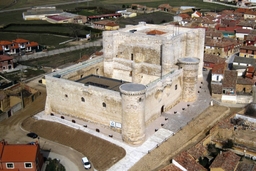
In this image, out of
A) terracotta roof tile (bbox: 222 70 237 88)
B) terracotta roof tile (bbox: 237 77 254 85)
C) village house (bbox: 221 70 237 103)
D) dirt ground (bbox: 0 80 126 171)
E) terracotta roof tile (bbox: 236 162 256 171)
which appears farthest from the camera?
terracotta roof tile (bbox: 237 77 254 85)

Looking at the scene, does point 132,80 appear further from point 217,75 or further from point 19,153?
point 19,153

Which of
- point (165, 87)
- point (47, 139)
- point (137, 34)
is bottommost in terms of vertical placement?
point (47, 139)

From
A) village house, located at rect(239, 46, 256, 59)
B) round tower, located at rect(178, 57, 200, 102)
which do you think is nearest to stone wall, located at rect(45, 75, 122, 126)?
round tower, located at rect(178, 57, 200, 102)

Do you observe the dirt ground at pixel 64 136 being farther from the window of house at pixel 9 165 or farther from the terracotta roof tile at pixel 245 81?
the terracotta roof tile at pixel 245 81

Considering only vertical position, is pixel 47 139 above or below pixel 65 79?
below

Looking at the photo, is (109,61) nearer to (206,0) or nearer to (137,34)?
(137,34)

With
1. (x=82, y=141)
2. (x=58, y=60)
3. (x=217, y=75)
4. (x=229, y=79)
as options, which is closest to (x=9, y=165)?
(x=82, y=141)

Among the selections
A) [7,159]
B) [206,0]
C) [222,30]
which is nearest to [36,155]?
[7,159]

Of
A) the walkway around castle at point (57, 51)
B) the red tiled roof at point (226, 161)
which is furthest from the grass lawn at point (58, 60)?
the red tiled roof at point (226, 161)

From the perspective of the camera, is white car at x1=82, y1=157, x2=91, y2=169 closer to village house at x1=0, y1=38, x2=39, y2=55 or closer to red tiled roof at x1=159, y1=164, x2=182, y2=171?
red tiled roof at x1=159, y1=164, x2=182, y2=171
